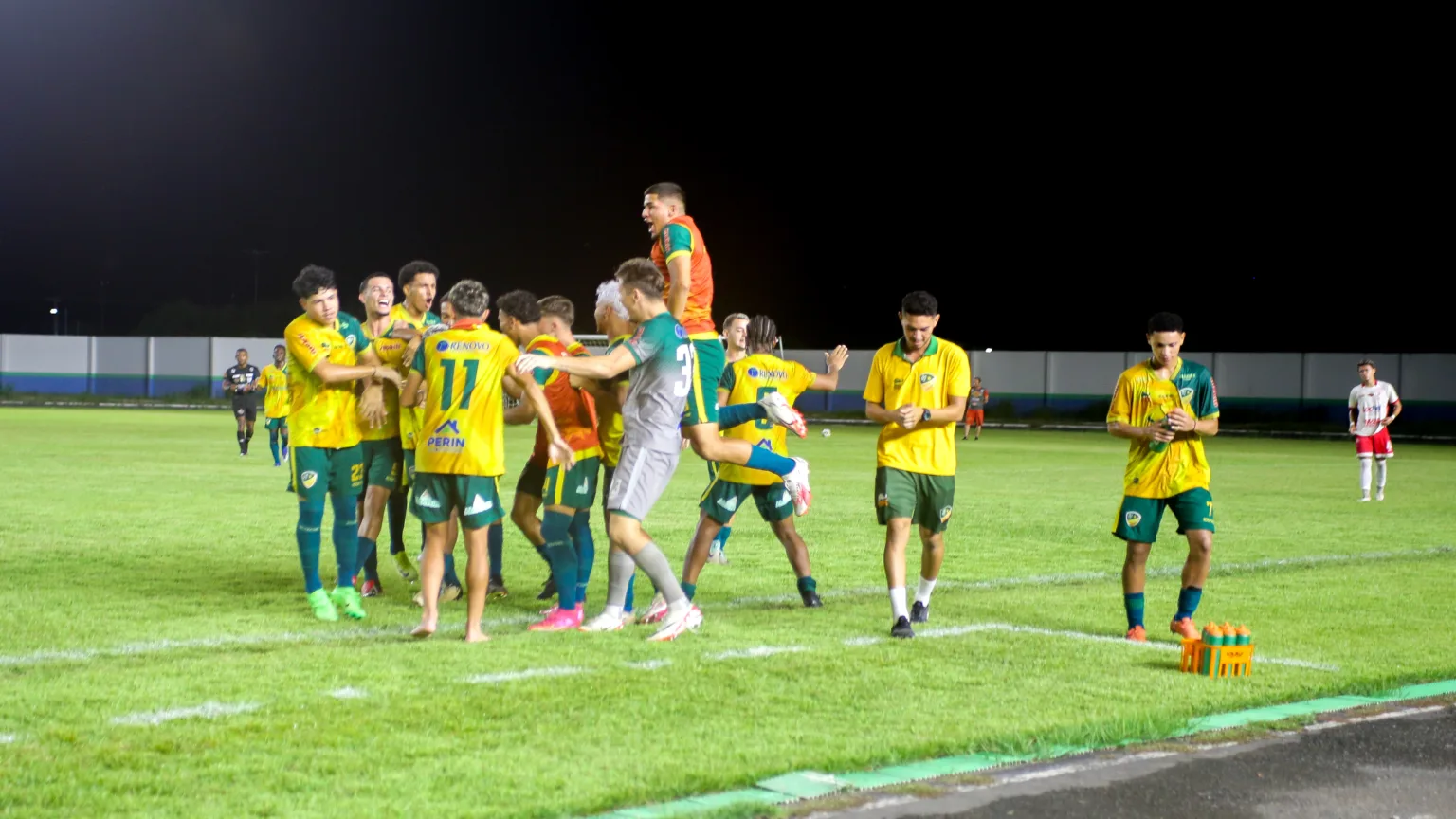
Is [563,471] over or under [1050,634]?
over

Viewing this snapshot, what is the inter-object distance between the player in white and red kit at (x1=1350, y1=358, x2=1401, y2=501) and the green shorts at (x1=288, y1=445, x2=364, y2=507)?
14.4m

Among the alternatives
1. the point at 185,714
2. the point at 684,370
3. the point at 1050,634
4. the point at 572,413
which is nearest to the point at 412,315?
the point at 572,413

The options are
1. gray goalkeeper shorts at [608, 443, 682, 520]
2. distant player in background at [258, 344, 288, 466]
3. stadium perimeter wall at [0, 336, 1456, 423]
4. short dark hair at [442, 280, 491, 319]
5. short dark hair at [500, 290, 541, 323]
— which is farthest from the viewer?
stadium perimeter wall at [0, 336, 1456, 423]

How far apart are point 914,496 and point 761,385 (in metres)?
1.90

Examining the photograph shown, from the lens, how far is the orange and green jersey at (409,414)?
381 inches

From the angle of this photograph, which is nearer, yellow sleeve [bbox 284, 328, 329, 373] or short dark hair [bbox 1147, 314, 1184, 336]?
short dark hair [bbox 1147, 314, 1184, 336]

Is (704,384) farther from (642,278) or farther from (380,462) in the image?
(380,462)

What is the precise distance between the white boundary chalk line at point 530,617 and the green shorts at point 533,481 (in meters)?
0.91

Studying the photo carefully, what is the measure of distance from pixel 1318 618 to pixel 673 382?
14.0ft

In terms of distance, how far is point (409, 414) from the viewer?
32.2 feet

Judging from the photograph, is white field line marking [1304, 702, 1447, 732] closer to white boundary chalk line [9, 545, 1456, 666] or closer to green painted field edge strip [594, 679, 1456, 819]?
green painted field edge strip [594, 679, 1456, 819]

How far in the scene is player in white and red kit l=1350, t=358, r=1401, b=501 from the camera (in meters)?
19.5

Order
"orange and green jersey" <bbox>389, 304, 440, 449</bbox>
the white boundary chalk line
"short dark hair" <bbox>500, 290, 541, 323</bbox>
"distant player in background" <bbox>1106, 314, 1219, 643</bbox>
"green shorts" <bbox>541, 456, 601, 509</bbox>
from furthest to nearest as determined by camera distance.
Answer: "orange and green jersey" <bbox>389, 304, 440, 449</bbox>, "short dark hair" <bbox>500, 290, 541, 323</bbox>, "green shorts" <bbox>541, 456, 601, 509</bbox>, "distant player in background" <bbox>1106, 314, 1219, 643</bbox>, the white boundary chalk line

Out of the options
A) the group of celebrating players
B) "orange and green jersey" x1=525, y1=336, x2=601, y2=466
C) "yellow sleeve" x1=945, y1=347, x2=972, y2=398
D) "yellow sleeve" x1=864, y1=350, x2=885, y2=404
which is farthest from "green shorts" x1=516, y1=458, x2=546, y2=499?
"yellow sleeve" x1=945, y1=347, x2=972, y2=398
